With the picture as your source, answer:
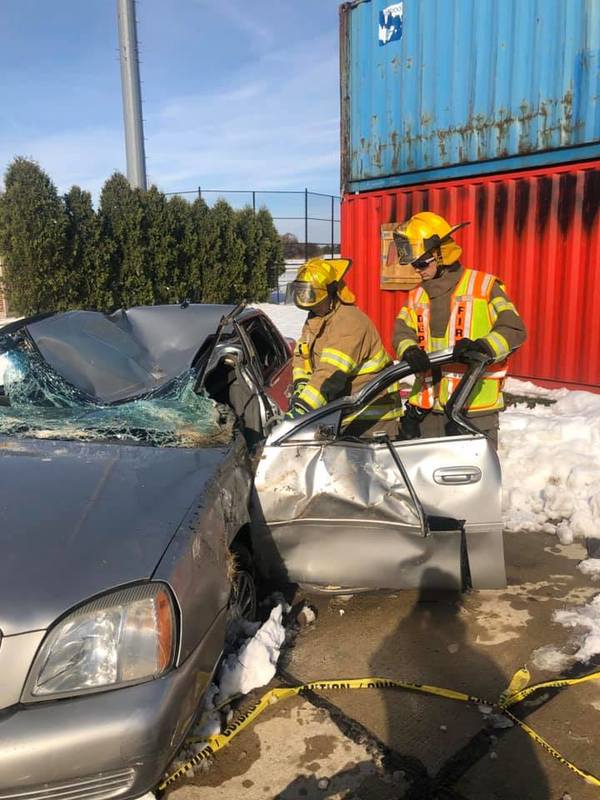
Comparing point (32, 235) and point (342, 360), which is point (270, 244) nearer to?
point (32, 235)

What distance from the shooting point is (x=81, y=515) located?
1.98 m

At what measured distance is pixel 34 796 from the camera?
1.59m

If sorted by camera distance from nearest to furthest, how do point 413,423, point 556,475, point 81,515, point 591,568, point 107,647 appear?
point 107,647, point 81,515, point 591,568, point 413,423, point 556,475

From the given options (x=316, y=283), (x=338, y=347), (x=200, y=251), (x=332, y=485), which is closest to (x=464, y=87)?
(x=316, y=283)

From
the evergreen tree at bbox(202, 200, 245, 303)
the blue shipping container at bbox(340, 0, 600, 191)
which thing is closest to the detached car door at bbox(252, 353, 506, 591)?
the blue shipping container at bbox(340, 0, 600, 191)

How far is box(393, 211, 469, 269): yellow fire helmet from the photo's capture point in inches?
128

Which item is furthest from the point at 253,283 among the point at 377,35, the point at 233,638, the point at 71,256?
the point at 233,638

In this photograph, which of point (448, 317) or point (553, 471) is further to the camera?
point (553, 471)

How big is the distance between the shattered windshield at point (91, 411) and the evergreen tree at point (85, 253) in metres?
11.0

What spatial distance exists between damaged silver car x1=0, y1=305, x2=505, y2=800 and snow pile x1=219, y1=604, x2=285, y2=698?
6.8 inches

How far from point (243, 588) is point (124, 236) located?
13.0 metres

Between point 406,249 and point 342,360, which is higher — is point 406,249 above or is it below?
above

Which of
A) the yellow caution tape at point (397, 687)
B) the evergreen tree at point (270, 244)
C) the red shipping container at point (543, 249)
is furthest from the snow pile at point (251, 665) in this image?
the evergreen tree at point (270, 244)

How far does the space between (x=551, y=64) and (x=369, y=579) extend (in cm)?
574
